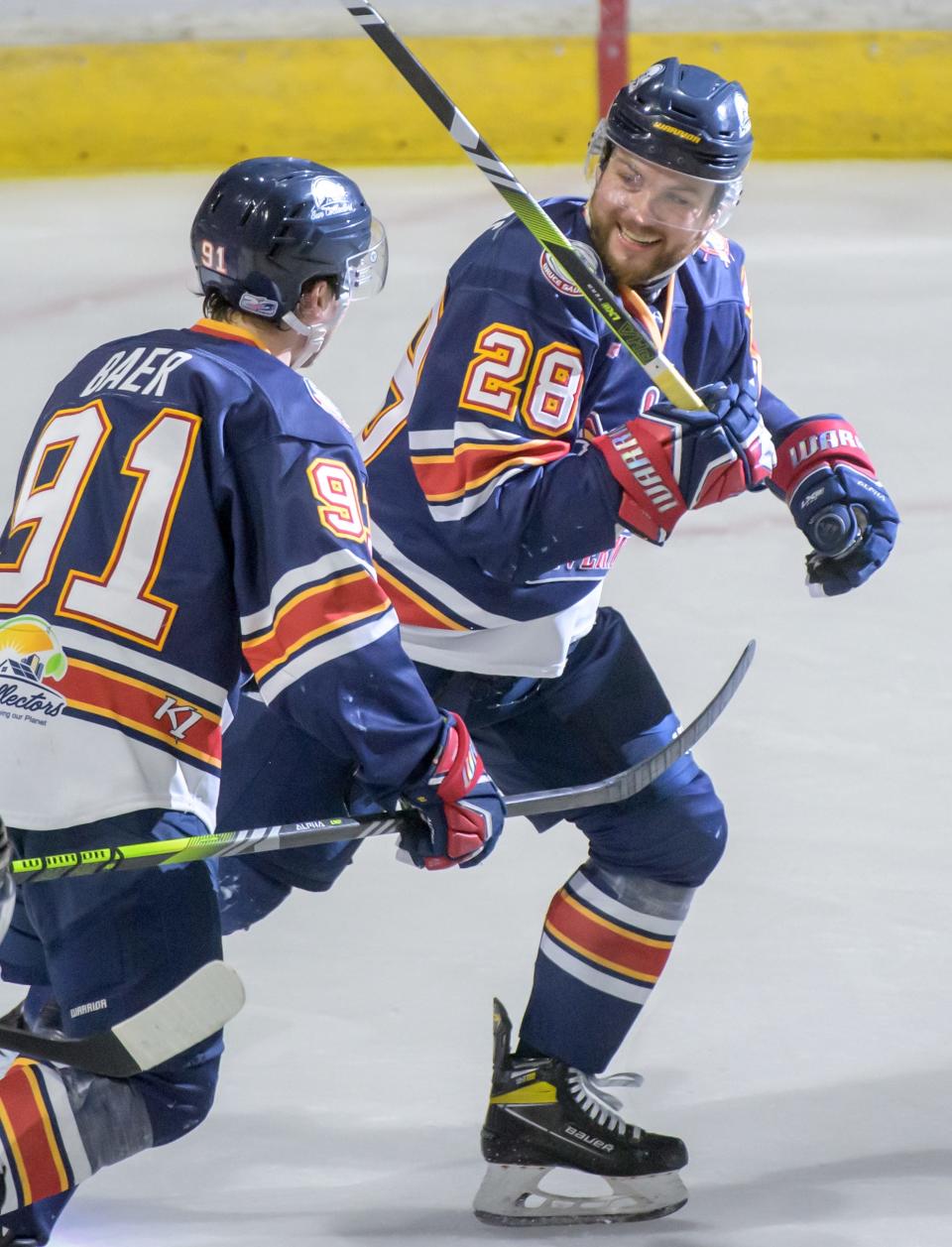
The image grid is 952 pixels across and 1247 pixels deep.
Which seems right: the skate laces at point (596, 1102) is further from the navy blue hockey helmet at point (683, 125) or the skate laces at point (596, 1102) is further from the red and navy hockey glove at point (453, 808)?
the navy blue hockey helmet at point (683, 125)

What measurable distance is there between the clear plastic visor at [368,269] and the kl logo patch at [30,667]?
0.45 meters

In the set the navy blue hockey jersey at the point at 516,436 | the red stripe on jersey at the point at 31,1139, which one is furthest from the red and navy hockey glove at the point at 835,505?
the red stripe on jersey at the point at 31,1139

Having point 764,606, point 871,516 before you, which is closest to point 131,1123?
point 871,516

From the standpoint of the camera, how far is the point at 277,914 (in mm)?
2863

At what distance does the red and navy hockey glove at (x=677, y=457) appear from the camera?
2.01 meters

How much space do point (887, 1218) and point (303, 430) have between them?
1069mm

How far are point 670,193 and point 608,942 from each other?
822 millimetres

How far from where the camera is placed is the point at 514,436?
6.86ft

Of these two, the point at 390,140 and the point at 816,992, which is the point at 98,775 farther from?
the point at 390,140

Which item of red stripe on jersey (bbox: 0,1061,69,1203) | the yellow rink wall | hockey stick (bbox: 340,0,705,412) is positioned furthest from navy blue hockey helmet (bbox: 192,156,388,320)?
the yellow rink wall

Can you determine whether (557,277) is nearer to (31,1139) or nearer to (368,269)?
(368,269)

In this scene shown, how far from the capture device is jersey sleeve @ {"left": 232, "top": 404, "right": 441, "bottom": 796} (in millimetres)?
1800

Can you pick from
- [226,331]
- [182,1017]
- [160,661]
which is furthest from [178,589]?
[182,1017]

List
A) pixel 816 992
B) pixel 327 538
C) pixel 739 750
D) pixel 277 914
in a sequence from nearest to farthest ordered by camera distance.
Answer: pixel 327 538 < pixel 816 992 < pixel 277 914 < pixel 739 750
